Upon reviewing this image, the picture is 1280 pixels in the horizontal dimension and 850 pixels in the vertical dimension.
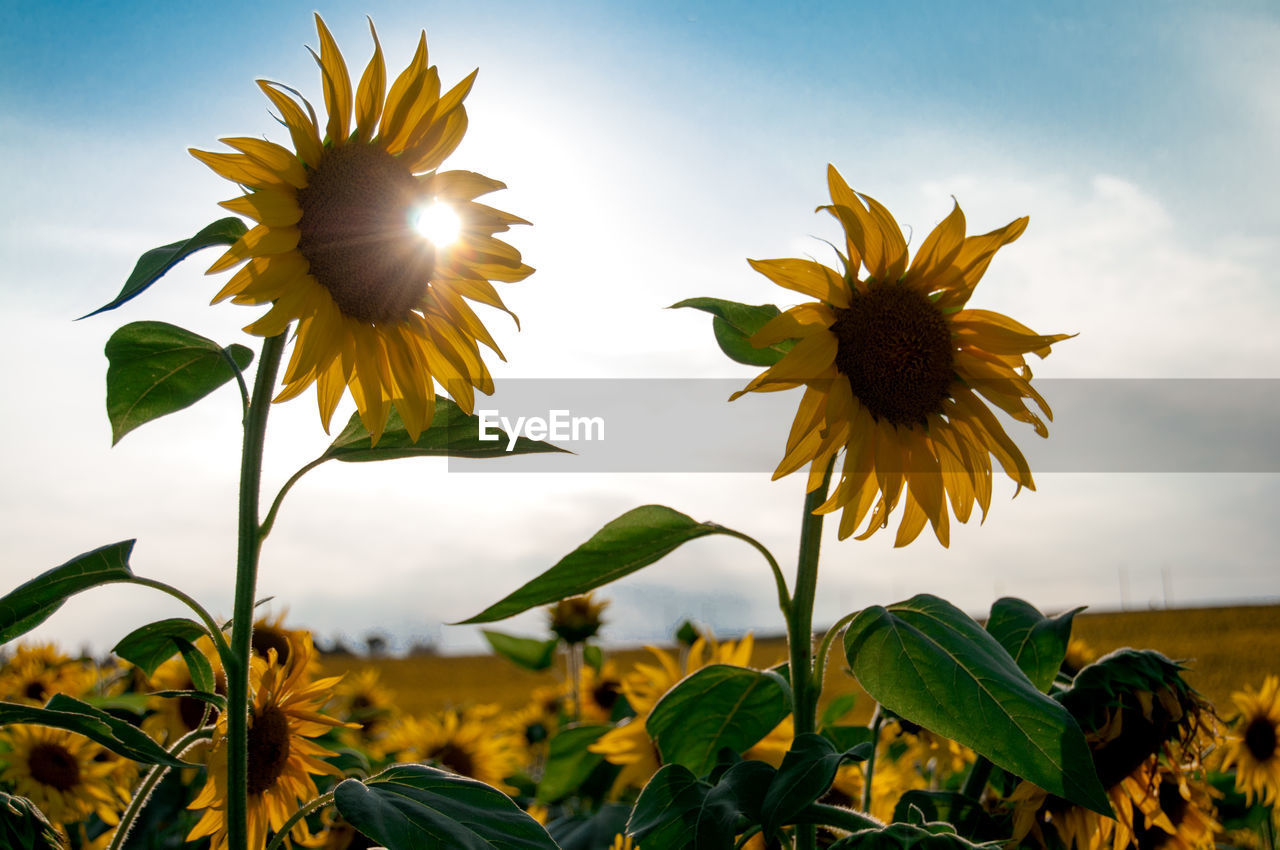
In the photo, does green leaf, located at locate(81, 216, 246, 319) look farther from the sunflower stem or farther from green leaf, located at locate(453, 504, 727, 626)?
the sunflower stem

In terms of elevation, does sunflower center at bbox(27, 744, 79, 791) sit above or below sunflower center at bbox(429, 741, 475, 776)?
above

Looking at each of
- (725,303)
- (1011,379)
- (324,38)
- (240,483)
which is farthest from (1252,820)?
(324,38)

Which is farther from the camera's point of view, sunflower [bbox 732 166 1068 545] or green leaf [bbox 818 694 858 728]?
green leaf [bbox 818 694 858 728]

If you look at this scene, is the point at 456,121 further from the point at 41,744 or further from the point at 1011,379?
the point at 41,744

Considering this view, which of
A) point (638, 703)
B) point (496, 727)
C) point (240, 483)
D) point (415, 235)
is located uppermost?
point (415, 235)

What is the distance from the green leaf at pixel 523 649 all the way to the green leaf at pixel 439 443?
2.02m

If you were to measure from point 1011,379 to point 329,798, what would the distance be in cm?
97

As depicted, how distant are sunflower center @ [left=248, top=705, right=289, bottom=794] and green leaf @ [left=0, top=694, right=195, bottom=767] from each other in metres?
0.42

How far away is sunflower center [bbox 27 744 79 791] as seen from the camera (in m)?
2.51

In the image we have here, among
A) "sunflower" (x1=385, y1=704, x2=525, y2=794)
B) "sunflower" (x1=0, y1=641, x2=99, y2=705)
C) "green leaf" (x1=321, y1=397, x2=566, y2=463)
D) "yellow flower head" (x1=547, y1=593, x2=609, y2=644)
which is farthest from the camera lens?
"yellow flower head" (x1=547, y1=593, x2=609, y2=644)

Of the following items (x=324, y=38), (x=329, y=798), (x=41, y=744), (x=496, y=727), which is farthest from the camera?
(x=496, y=727)

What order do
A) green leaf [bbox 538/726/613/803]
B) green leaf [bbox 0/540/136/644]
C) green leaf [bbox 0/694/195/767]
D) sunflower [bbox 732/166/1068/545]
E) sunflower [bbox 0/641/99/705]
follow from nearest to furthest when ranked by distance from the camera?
green leaf [bbox 0/694/195/767] → green leaf [bbox 0/540/136/644] → sunflower [bbox 732/166/1068/545] → green leaf [bbox 538/726/613/803] → sunflower [bbox 0/641/99/705]

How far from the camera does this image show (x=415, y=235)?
125cm

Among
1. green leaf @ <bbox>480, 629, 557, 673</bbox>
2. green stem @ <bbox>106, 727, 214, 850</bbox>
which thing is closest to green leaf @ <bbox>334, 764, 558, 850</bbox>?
green stem @ <bbox>106, 727, 214, 850</bbox>
